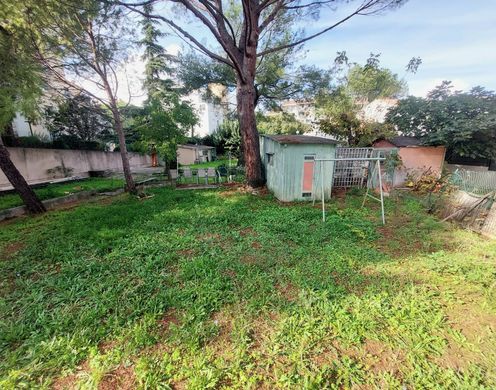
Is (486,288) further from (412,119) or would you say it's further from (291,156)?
(412,119)

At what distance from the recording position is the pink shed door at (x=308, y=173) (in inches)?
278

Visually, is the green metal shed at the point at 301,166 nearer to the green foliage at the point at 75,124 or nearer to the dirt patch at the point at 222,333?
the dirt patch at the point at 222,333

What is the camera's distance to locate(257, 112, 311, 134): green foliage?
661 inches

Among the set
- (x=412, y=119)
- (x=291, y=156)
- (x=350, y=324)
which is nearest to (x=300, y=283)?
(x=350, y=324)

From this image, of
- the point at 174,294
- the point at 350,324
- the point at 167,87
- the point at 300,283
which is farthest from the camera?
the point at 167,87

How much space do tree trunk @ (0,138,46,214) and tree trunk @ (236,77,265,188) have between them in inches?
273

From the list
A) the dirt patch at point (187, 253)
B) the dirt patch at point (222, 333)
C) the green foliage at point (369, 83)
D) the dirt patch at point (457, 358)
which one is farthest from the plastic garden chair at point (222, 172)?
the green foliage at point (369, 83)

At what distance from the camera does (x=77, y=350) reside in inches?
80.7

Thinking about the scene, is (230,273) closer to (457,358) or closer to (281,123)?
(457,358)

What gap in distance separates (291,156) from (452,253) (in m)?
4.54

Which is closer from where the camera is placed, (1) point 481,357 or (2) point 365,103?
(1) point 481,357

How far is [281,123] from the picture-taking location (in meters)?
17.6

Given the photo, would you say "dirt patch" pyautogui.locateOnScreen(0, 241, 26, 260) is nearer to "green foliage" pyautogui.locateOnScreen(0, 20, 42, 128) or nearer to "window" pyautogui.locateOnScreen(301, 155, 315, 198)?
"green foliage" pyautogui.locateOnScreen(0, 20, 42, 128)

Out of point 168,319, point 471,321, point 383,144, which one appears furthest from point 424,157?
point 168,319
